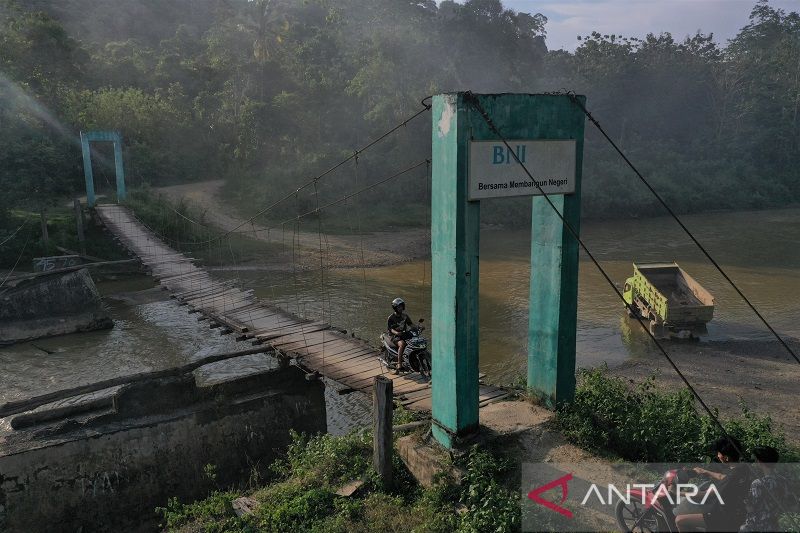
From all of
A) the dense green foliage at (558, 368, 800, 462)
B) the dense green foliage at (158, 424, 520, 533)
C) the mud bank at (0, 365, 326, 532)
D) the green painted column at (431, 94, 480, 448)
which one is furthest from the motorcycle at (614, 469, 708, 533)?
the mud bank at (0, 365, 326, 532)

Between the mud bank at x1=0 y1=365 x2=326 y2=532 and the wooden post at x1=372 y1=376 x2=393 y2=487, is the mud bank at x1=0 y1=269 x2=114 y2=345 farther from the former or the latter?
the wooden post at x1=372 y1=376 x2=393 y2=487

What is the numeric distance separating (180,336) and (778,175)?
4545cm

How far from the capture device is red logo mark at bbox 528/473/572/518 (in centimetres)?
535

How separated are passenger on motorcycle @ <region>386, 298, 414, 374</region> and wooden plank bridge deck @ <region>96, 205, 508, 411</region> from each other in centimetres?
31

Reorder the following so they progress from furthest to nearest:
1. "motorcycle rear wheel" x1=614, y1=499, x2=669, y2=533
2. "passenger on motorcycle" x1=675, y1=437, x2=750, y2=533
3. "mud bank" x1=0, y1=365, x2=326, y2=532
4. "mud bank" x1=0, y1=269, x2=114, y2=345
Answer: "mud bank" x1=0, y1=269, x2=114, y2=345, "mud bank" x1=0, y1=365, x2=326, y2=532, "motorcycle rear wheel" x1=614, y1=499, x2=669, y2=533, "passenger on motorcycle" x1=675, y1=437, x2=750, y2=533

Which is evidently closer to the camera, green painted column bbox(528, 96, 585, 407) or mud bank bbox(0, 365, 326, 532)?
green painted column bbox(528, 96, 585, 407)

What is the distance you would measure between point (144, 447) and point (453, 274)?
5.64 m

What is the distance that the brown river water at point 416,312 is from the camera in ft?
45.2

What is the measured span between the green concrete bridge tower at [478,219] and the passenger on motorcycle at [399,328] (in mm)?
1974

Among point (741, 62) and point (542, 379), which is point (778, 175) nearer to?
point (741, 62)

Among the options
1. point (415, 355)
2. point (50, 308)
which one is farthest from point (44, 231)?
point (415, 355)

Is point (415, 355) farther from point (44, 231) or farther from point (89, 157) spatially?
point (89, 157)

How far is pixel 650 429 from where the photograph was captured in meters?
6.32

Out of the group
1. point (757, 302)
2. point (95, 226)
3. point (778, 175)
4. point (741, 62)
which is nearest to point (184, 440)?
point (95, 226)
